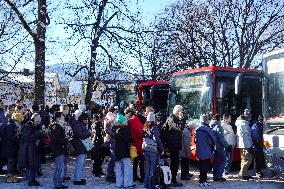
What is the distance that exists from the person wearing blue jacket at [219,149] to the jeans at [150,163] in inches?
86.2

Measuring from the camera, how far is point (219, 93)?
13.2 meters

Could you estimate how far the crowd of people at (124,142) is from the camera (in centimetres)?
1034

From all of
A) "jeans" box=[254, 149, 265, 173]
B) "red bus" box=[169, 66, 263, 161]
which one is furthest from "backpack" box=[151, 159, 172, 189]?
"jeans" box=[254, 149, 265, 173]

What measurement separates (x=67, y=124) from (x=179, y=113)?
2.97 metres

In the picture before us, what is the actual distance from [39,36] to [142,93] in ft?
23.8

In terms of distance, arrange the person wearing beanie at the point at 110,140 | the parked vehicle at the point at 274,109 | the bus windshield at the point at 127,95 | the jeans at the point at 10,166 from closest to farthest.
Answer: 1. the parked vehicle at the point at 274,109
2. the person wearing beanie at the point at 110,140
3. the jeans at the point at 10,166
4. the bus windshield at the point at 127,95

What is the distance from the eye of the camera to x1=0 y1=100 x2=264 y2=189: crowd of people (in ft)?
33.9

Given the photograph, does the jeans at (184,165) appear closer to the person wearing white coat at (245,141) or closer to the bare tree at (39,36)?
the person wearing white coat at (245,141)

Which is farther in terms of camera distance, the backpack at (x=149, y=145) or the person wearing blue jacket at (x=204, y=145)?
the person wearing blue jacket at (x=204, y=145)

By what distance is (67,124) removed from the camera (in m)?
11.0

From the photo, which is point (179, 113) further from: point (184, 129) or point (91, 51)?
point (91, 51)

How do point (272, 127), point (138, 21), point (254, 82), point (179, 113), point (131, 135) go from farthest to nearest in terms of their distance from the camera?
point (138, 21) → point (254, 82) → point (179, 113) → point (131, 135) → point (272, 127)

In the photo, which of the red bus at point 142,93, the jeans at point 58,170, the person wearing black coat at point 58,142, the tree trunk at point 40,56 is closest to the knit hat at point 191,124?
the person wearing black coat at point 58,142

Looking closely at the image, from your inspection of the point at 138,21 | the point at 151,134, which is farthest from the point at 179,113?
the point at 138,21
